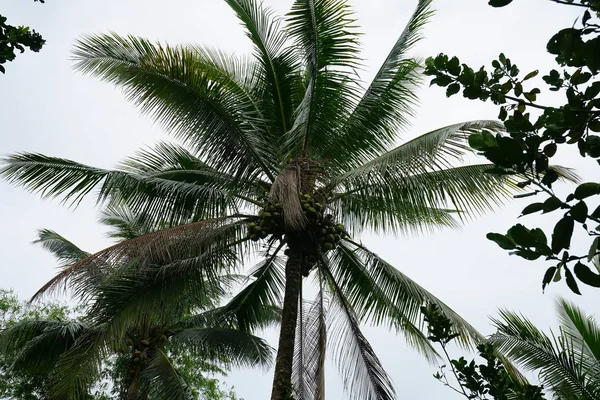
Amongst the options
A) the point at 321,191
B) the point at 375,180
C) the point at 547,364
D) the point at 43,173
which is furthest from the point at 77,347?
the point at 547,364

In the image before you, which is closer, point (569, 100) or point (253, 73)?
point (569, 100)

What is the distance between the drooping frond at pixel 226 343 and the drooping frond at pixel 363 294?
188 centimetres

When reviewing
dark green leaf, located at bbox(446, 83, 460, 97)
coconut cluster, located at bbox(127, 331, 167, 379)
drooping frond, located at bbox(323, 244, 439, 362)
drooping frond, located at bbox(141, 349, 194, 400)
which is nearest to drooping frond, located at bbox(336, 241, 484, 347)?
drooping frond, located at bbox(323, 244, 439, 362)

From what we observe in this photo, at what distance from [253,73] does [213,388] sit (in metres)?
10.4

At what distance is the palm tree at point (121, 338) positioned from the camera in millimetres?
7555

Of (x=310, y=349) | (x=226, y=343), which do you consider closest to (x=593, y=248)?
(x=310, y=349)

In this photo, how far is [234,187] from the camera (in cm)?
838

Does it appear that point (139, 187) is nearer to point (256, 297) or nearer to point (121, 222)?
point (256, 297)

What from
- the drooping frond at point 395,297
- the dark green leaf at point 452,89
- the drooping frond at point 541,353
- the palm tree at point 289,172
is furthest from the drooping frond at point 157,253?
the dark green leaf at point 452,89

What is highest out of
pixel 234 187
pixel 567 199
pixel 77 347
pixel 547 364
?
pixel 234 187

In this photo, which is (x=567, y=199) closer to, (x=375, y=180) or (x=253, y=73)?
(x=375, y=180)

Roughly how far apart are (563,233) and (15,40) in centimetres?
294

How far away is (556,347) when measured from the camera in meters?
7.50

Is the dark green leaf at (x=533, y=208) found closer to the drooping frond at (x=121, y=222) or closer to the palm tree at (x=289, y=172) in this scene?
the palm tree at (x=289, y=172)
